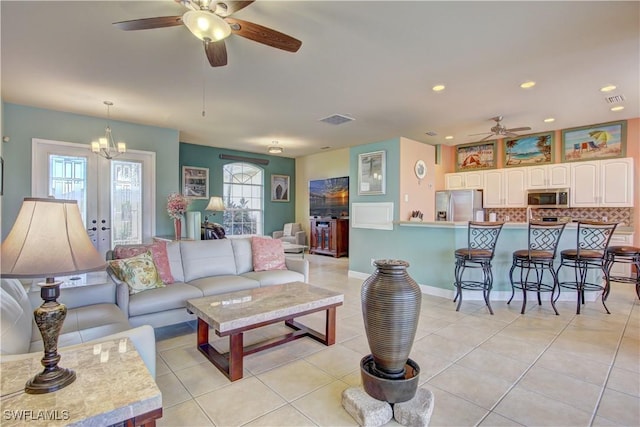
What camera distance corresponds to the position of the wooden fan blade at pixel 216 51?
7.75 ft

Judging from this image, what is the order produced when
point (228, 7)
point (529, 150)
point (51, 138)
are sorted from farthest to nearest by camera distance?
point (529, 150), point (51, 138), point (228, 7)

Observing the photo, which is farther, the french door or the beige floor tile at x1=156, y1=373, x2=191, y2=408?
the french door

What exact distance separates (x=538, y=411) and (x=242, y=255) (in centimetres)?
312

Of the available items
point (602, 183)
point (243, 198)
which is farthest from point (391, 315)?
point (243, 198)

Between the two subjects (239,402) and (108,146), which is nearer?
(239,402)

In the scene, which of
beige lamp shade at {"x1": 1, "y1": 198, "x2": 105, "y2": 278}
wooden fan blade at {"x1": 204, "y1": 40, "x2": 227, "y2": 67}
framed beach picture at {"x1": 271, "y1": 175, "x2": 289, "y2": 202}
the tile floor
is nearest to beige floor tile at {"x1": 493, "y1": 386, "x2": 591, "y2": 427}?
the tile floor

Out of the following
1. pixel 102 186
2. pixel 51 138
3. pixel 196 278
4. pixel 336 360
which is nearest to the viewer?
pixel 336 360

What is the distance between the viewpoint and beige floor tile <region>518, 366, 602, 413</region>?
2.01 m

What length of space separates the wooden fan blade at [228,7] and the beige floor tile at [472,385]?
2.79 metres

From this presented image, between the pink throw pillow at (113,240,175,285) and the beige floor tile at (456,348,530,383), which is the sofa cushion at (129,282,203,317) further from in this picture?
the beige floor tile at (456,348,530,383)

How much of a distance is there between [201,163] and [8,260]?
23.3 ft

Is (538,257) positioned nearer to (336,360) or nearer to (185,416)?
(336,360)

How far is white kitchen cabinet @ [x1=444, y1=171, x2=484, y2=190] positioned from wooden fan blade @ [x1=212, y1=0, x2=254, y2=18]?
6.47m

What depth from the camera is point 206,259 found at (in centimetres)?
362
